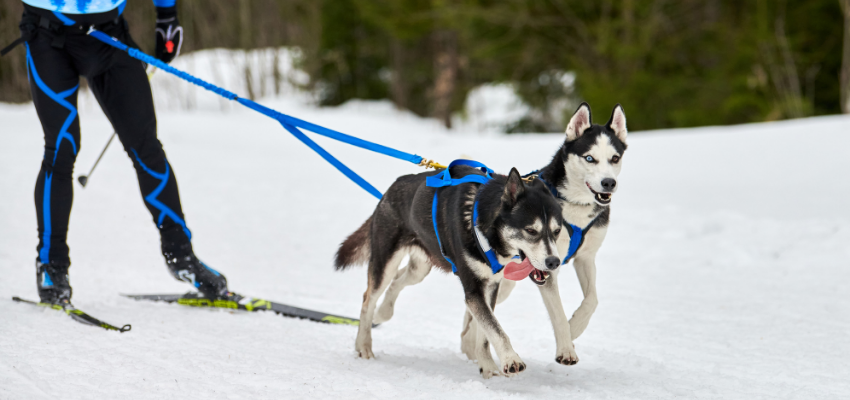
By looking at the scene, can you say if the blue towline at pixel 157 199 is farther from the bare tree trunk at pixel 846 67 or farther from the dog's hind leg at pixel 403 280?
the bare tree trunk at pixel 846 67

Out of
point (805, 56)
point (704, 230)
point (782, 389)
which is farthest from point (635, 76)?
point (782, 389)

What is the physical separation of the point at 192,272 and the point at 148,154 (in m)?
0.70

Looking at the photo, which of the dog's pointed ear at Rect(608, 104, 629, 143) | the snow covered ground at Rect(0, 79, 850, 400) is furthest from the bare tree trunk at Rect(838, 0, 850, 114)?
the dog's pointed ear at Rect(608, 104, 629, 143)

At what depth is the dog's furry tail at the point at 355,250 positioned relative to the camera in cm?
365

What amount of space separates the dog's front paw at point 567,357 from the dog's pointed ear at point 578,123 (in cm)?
105

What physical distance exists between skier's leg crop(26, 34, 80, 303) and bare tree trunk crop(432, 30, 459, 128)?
15603 mm

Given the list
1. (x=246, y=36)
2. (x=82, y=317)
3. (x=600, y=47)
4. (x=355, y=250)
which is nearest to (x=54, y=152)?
(x=82, y=317)

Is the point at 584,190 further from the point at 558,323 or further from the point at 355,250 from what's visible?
the point at 355,250

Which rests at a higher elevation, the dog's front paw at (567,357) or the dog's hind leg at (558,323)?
the dog's hind leg at (558,323)

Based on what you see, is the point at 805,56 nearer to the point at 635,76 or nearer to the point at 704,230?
the point at 635,76

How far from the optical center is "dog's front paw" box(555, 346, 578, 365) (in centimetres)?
285

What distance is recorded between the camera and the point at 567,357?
286 cm

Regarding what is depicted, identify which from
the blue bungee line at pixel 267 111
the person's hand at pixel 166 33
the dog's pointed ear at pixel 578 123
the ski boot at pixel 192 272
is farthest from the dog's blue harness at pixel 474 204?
the person's hand at pixel 166 33

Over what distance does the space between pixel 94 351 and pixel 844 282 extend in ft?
15.8
